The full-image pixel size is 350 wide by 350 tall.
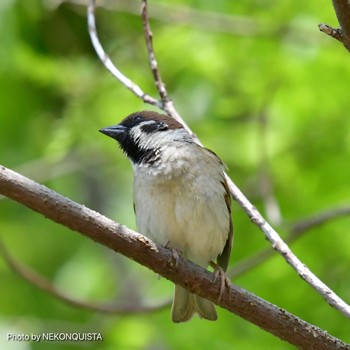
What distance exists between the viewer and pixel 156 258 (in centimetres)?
328

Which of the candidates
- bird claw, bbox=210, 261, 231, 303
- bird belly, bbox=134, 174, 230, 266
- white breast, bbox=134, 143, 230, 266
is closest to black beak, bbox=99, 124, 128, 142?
white breast, bbox=134, 143, 230, 266

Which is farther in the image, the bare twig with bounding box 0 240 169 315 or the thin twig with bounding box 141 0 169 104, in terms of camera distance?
the bare twig with bounding box 0 240 169 315

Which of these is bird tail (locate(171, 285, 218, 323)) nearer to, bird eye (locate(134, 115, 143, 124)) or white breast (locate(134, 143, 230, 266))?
white breast (locate(134, 143, 230, 266))

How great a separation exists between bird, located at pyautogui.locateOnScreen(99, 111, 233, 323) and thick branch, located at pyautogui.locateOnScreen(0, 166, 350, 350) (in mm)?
646

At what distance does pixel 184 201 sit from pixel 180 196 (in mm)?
32

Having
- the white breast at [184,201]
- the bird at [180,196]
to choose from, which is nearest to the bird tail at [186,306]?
the bird at [180,196]

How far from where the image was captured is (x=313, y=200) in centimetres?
541

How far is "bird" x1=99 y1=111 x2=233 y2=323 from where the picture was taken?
4.23m

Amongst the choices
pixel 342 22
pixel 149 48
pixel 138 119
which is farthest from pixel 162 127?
pixel 342 22

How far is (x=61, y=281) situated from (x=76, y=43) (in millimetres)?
1820

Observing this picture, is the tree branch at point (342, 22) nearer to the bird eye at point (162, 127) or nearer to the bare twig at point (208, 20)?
the bird eye at point (162, 127)

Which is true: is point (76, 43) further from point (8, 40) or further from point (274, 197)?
point (274, 197)

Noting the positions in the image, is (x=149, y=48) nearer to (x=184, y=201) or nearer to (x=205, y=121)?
(x=184, y=201)

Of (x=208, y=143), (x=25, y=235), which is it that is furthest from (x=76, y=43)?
(x=25, y=235)
